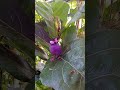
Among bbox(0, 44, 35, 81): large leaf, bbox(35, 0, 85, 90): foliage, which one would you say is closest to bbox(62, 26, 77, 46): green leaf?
bbox(35, 0, 85, 90): foliage

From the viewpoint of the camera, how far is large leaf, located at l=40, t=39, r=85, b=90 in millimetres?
562

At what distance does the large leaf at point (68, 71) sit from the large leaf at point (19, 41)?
65mm

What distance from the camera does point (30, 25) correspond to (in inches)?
24.3

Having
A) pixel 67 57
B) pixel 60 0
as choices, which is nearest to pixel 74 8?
pixel 60 0

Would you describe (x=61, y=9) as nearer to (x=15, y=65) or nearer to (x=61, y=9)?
(x=61, y=9)

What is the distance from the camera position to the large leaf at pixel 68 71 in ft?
1.84

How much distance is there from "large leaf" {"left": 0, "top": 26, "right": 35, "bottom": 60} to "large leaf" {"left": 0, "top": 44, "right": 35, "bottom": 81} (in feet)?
0.08

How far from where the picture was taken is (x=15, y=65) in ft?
1.92

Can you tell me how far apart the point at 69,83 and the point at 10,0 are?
0.28 meters
